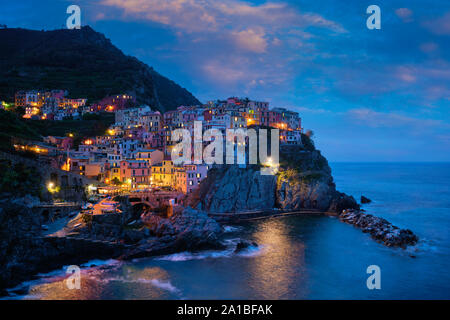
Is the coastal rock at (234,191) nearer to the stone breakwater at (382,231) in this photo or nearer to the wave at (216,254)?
the stone breakwater at (382,231)

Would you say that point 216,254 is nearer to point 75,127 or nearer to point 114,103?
point 75,127

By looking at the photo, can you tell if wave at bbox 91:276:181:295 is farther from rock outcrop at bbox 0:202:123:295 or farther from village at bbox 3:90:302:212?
A: village at bbox 3:90:302:212

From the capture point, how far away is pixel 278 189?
59.3 meters

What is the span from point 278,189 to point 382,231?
69.0 ft

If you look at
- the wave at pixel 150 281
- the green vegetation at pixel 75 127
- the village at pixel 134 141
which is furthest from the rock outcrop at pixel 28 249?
the green vegetation at pixel 75 127

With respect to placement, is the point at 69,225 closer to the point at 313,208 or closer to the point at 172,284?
the point at 172,284

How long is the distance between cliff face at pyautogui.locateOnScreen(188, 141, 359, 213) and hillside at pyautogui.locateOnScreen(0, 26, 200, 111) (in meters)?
53.3

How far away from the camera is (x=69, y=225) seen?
33.9 m

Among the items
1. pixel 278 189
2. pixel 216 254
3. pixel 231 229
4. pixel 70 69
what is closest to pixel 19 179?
pixel 216 254

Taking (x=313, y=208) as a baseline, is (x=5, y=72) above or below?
above

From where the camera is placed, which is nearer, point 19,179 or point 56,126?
point 19,179
